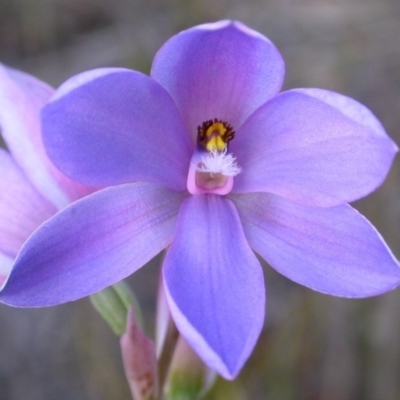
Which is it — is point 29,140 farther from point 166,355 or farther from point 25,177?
point 166,355

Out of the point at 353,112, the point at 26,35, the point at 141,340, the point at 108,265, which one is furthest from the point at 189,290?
the point at 26,35

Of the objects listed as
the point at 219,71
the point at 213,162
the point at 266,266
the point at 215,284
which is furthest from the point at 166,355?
the point at 266,266

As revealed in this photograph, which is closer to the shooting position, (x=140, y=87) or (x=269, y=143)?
(x=140, y=87)

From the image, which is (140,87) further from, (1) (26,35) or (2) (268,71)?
(1) (26,35)

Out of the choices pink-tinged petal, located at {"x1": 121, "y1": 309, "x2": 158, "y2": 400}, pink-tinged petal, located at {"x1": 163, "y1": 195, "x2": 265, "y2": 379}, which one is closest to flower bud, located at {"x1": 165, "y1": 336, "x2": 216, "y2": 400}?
pink-tinged petal, located at {"x1": 121, "y1": 309, "x2": 158, "y2": 400}

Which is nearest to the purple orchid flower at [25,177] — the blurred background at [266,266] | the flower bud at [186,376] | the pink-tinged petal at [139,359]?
the pink-tinged petal at [139,359]

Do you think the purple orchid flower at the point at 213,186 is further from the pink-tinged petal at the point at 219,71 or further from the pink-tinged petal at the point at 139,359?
the pink-tinged petal at the point at 139,359
